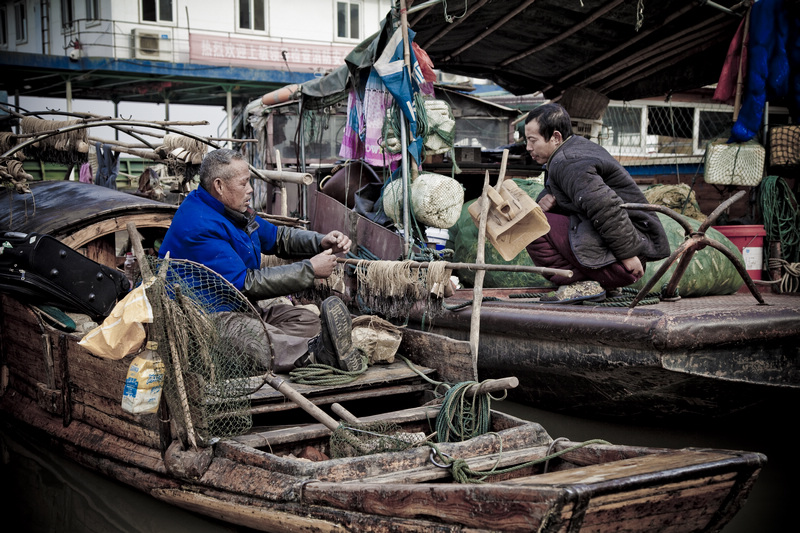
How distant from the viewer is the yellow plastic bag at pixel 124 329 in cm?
292

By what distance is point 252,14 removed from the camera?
23.5 m

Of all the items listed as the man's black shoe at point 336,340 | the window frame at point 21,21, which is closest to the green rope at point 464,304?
the man's black shoe at point 336,340

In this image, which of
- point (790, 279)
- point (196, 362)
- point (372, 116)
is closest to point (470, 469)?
point (196, 362)

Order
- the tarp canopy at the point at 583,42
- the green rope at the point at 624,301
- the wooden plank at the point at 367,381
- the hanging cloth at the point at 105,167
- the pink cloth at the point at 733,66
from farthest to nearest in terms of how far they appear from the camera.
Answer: the hanging cloth at the point at 105,167, the pink cloth at the point at 733,66, the tarp canopy at the point at 583,42, the green rope at the point at 624,301, the wooden plank at the point at 367,381

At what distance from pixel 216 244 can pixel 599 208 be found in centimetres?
246

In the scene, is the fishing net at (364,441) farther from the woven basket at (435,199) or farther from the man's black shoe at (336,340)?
the woven basket at (435,199)

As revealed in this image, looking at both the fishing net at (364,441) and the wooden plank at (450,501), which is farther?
the fishing net at (364,441)

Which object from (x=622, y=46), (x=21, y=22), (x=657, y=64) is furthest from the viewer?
(x=21, y=22)

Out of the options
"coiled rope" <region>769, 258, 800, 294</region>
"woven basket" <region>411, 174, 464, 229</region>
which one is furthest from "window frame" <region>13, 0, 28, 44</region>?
"coiled rope" <region>769, 258, 800, 294</region>

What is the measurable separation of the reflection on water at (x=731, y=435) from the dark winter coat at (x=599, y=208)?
48.7 inches

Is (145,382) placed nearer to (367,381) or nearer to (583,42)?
(367,381)

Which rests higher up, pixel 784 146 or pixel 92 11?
pixel 92 11

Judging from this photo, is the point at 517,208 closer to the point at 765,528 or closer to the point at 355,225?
the point at 765,528

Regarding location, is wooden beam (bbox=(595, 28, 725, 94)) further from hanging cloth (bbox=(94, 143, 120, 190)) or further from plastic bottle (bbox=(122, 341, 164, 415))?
hanging cloth (bbox=(94, 143, 120, 190))
